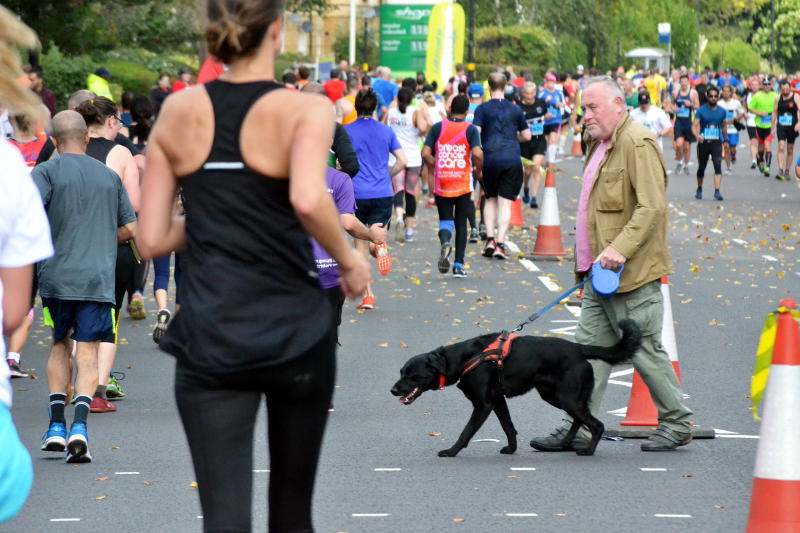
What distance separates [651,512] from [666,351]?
1.65 metres

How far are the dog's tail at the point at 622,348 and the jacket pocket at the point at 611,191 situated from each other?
1.96ft

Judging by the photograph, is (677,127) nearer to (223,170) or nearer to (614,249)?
(614,249)

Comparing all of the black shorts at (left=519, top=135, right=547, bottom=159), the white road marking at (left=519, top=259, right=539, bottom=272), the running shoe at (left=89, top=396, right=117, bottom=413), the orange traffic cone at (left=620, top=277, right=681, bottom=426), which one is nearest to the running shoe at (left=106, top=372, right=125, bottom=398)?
the running shoe at (left=89, top=396, right=117, bottom=413)

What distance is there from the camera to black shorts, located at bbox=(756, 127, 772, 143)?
3019cm

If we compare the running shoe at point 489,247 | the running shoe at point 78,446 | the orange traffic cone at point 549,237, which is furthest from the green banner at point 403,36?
the running shoe at point 78,446

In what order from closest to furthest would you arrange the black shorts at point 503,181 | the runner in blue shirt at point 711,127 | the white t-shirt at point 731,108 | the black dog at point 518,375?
the black dog at point 518,375
the black shorts at point 503,181
the runner in blue shirt at point 711,127
the white t-shirt at point 731,108

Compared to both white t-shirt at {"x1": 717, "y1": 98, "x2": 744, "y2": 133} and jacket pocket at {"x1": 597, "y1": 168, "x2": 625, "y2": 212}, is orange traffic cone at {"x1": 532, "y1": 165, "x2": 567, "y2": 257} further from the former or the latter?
white t-shirt at {"x1": 717, "y1": 98, "x2": 744, "y2": 133}

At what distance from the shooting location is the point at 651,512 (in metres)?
6.32

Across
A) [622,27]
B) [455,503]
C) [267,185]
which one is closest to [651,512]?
[455,503]

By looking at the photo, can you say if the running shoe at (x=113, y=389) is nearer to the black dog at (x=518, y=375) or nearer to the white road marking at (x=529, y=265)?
the black dog at (x=518, y=375)

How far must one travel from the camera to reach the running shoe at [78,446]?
743cm

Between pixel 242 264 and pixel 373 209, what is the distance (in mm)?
9934

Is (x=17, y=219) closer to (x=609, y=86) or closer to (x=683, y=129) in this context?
(x=609, y=86)

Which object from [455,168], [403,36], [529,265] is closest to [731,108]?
[529,265]
